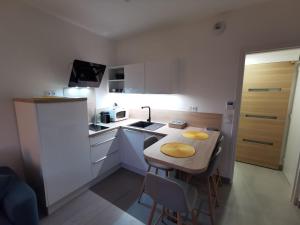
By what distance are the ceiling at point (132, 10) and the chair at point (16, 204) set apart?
2.09 m

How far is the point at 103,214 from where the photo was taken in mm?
1800

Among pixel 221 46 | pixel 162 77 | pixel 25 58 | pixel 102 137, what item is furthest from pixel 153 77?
pixel 25 58

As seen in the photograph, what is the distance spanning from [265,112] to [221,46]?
5.20ft

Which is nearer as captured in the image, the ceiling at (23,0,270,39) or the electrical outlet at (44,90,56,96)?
the ceiling at (23,0,270,39)

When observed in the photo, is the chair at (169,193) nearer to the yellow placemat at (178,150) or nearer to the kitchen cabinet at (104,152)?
the yellow placemat at (178,150)

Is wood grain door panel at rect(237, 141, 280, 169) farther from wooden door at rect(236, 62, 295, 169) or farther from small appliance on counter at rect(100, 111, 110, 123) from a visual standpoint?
small appliance on counter at rect(100, 111, 110, 123)

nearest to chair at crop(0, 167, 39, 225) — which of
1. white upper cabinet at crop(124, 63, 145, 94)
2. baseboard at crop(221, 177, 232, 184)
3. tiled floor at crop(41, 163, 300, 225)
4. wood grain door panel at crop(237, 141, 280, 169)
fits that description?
tiled floor at crop(41, 163, 300, 225)

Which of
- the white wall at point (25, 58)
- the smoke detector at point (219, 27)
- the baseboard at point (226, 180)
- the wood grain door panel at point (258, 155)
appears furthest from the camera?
the wood grain door panel at point (258, 155)

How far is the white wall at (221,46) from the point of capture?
180 cm

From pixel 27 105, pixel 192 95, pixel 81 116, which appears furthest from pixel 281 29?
pixel 27 105

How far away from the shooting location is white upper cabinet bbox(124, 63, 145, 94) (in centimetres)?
257

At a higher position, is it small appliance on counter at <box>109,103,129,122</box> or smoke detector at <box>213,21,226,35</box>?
smoke detector at <box>213,21,226,35</box>

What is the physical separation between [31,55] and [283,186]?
4.12m

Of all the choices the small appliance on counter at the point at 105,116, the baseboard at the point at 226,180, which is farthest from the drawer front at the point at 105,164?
the baseboard at the point at 226,180
